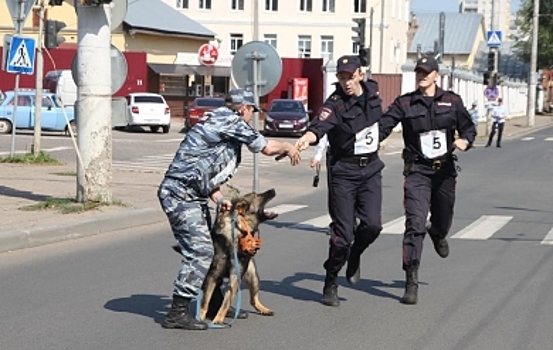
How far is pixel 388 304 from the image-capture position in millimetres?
8656

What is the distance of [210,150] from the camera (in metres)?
7.38

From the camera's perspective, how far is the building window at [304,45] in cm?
7350

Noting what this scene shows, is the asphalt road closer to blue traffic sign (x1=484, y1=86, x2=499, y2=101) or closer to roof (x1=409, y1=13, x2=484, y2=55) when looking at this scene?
blue traffic sign (x1=484, y1=86, x2=499, y2=101)

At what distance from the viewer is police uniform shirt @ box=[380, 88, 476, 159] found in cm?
867

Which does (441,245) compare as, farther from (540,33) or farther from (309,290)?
(540,33)

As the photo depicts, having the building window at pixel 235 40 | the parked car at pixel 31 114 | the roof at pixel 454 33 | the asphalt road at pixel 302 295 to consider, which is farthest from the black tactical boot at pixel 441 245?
the roof at pixel 454 33

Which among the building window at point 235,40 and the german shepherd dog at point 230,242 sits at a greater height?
the building window at point 235,40

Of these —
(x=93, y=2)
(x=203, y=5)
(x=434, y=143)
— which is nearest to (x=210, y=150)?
(x=434, y=143)

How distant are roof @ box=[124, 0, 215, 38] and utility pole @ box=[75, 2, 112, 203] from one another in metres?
37.5

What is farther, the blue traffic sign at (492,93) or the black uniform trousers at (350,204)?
the blue traffic sign at (492,93)

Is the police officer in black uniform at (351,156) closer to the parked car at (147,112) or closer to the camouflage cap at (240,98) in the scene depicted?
the camouflage cap at (240,98)

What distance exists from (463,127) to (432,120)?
11.3 inches

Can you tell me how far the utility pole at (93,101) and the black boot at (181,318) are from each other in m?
6.83

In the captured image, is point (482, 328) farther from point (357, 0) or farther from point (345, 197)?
point (357, 0)
